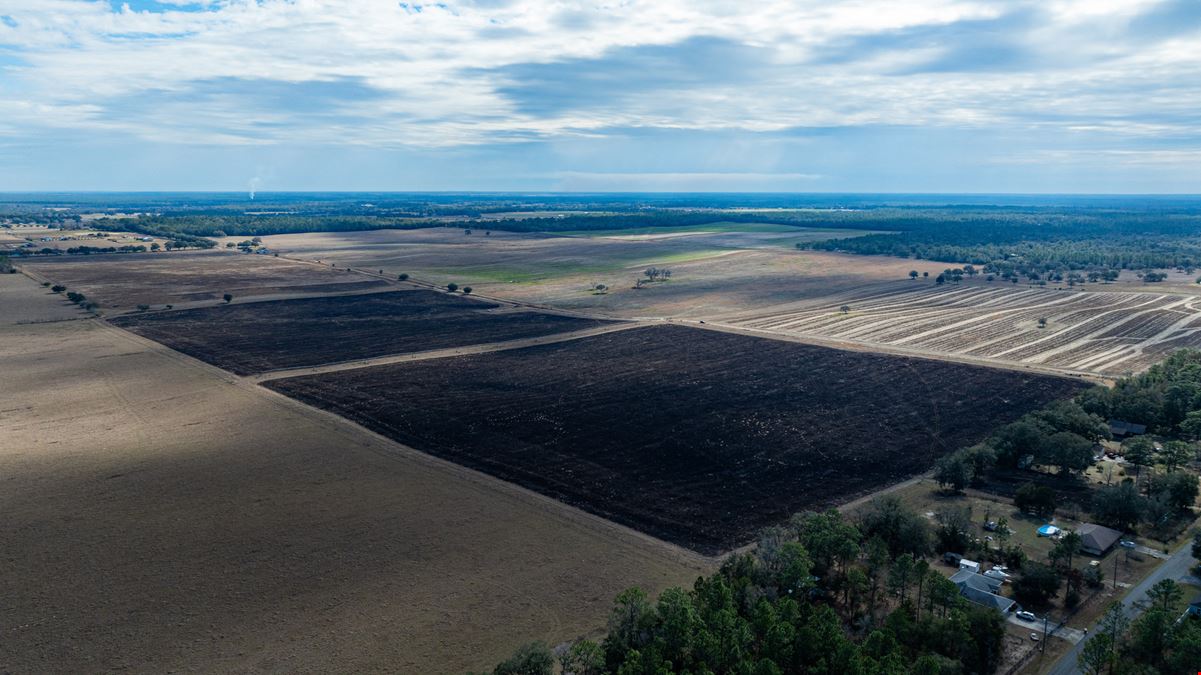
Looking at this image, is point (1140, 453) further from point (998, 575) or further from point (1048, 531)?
point (998, 575)

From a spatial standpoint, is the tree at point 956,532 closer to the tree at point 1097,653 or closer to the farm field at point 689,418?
the farm field at point 689,418

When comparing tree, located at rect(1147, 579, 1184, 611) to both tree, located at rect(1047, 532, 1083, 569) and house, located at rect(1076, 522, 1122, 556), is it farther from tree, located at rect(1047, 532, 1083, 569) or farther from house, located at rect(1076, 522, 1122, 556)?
house, located at rect(1076, 522, 1122, 556)

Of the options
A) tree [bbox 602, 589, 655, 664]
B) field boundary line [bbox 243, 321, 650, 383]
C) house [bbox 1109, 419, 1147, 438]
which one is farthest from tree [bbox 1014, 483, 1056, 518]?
field boundary line [bbox 243, 321, 650, 383]

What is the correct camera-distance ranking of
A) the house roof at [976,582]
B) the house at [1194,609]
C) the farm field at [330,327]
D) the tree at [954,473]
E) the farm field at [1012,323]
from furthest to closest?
the farm field at [1012,323]
the farm field at [330,327]
the tree at [954,473]
the house roof at [976,582]
the house at [1194,609]

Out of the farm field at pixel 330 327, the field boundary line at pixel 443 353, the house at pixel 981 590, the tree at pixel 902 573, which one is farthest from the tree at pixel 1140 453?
the farm field at pixel 330 327

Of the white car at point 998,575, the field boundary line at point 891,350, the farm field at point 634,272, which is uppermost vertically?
the farm field at point 634,272

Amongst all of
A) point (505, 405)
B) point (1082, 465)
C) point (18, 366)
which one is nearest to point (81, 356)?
point (18, 366)

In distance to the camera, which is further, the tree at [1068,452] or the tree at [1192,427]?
the tree at [1192,427]
